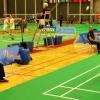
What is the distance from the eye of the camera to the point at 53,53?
13555 mm

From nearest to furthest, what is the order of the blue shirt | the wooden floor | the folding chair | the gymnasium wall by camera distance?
the wooden floor → the blue shirt → the folding chair → the gymnasium wall

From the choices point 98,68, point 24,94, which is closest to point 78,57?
point 98,68

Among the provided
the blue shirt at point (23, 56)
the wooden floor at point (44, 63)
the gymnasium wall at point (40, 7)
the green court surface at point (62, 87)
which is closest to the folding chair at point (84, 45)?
the wooden floor at point (44, 63)

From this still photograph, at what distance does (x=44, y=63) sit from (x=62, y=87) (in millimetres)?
3470

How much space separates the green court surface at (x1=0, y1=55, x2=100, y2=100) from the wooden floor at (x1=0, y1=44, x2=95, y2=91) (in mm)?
408

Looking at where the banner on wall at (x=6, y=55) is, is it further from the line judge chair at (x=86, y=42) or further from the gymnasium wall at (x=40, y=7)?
the gymnasium wall at (x=40, y=7)

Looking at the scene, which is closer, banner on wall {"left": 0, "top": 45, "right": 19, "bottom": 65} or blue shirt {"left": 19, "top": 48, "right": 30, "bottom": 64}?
banner on wall {"left": 0, "top": 45, "right": 19, "bottom": 65}

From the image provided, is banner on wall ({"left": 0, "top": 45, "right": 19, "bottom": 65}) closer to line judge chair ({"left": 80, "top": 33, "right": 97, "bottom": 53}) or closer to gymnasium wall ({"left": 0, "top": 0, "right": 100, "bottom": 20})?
line judge chair ({"left": 80, "top": 33, "right": 97, "bottom": 53})

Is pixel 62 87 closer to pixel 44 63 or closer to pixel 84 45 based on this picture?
pixel 44 63

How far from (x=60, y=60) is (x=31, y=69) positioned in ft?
6.31

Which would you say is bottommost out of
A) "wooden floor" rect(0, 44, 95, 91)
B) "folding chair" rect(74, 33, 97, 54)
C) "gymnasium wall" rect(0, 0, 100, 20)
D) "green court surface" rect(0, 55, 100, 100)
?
"green court surface" rect(0, 55, 100, 100)

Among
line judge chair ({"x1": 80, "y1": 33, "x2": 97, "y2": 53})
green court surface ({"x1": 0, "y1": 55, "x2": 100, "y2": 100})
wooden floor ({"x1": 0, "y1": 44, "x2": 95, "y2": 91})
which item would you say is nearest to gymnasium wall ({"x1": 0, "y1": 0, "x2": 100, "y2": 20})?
line judge chair ({"x1": 80, "y1": 33, "x2": 97, "y2": 53})

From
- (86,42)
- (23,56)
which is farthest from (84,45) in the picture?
(23,56)

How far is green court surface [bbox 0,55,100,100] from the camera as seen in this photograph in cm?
698
